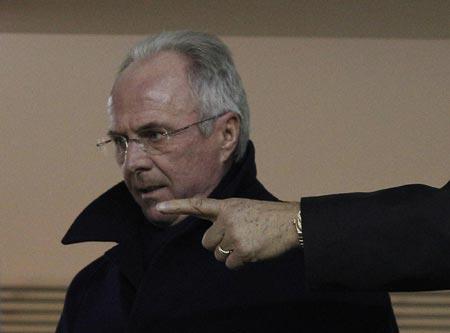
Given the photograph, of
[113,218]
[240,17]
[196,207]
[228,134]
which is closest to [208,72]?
[228,134]

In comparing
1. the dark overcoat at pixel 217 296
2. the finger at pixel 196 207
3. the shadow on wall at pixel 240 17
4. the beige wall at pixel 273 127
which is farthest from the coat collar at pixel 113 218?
the shadow on wall at pixel 240 17

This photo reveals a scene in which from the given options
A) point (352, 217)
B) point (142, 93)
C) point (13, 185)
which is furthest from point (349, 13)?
point (352, 217)

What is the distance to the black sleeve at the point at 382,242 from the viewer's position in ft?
3.81

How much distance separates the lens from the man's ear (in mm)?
1956

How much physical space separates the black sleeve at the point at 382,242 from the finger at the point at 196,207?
0.10 meters

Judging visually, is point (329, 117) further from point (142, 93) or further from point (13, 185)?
point (142, 93)

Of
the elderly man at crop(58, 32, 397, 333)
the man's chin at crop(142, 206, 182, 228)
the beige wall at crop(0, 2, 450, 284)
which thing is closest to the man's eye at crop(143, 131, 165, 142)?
the elderly man at crop(58, 32, 397, 333)

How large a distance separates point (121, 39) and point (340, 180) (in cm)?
92

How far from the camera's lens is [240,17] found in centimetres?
382

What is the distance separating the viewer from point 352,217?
1188 millimetres

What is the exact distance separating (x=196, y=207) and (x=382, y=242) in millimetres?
215

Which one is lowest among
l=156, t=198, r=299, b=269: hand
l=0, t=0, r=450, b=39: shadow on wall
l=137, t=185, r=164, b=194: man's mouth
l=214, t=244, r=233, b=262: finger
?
l=137, t=185, r=164, b=194: man's mouth

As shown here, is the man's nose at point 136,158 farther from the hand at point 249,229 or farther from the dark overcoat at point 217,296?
the hand at point 249,229

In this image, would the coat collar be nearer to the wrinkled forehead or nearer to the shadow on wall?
the wrinkled forehead
